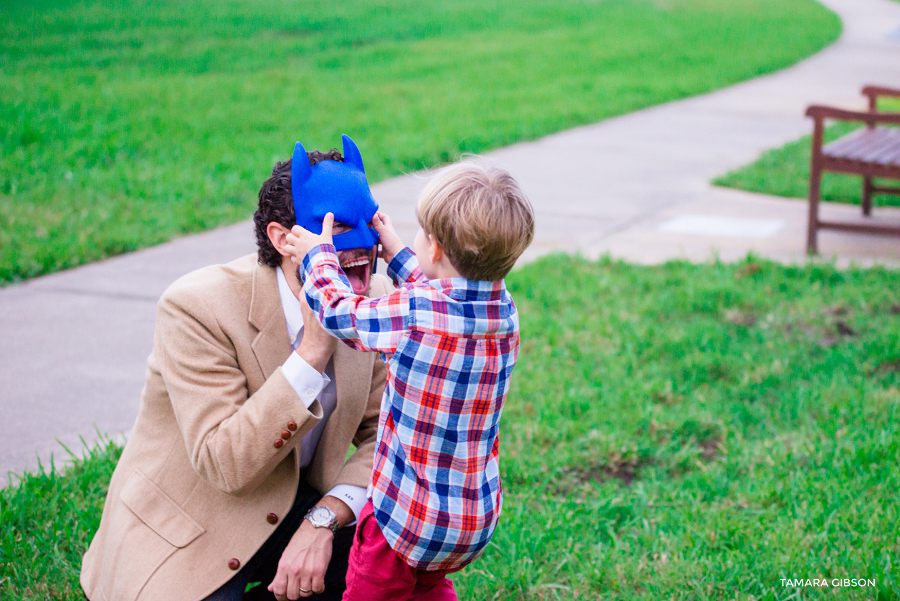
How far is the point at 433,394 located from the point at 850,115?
201 inches

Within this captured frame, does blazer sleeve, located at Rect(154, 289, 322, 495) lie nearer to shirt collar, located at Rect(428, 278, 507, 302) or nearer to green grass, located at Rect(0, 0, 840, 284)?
shirt collar, located at Rect(428, 278, 507, 302)

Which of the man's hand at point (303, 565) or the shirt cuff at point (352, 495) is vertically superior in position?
the shirt cuff at point (352, 495)

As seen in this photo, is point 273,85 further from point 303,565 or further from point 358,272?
point 303,565

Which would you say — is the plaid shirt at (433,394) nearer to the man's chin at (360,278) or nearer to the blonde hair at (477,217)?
the blonde hair at (477,217)

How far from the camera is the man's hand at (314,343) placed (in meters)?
2.15

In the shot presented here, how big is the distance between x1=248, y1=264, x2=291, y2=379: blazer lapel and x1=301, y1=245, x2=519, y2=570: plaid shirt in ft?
0.73

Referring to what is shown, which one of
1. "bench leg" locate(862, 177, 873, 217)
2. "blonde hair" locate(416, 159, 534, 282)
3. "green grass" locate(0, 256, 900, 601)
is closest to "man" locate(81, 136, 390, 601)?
"blonde hair" locate(416, 159, 534, 282)

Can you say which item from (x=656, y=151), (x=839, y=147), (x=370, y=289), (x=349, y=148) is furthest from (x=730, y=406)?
(x=656, y=151)

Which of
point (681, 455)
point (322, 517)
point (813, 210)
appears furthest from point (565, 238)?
point (322, 517)

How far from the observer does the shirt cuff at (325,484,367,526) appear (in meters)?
2.40

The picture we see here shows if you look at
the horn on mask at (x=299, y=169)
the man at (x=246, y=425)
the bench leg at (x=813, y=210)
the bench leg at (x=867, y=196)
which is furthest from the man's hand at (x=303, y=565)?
the bench leg at (x=867, y=196)

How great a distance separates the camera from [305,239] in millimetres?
2129

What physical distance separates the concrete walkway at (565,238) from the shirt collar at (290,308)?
414mm

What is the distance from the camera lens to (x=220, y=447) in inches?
83.7
